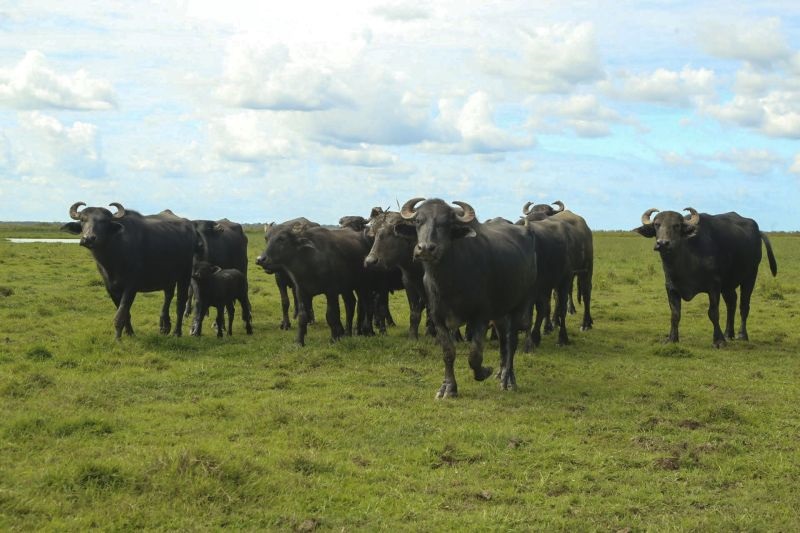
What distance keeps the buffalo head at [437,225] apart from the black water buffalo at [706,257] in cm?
527

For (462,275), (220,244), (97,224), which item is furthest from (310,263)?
(462,275)

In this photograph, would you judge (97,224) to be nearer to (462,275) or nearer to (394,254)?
(394,254)

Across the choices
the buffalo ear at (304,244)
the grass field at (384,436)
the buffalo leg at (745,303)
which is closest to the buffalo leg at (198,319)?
the grass field at (384,436)

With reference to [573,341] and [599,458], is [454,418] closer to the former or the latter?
[599,458]

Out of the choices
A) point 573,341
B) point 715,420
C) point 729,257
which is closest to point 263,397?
point 715,420

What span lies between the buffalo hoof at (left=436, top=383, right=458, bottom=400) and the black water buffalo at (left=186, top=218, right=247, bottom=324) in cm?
701

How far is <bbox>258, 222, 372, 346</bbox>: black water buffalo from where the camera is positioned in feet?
43.9

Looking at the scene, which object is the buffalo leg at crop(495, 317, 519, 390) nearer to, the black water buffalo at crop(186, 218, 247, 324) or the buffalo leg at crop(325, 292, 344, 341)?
the buffalo leg at crop(325, 292, 344, 341)

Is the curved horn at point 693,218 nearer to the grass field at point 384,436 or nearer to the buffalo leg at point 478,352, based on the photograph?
the grass field at point 384,436

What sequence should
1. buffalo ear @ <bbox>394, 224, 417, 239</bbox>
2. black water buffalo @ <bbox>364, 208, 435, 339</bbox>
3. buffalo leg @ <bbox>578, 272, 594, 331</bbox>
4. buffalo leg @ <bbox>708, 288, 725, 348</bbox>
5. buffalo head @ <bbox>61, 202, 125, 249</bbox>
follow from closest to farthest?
buffalo ear @ <bbox>394, 224, 417, 239</bbox> < black water buffalo @ <bbox>364, 208, 435, 339</bbox> < buffalo head @ <bbox>61, 202, 125, 249</bbox> < buffalo leg @ <bbox>708, 288, 725, 348</bbox> < buffalo leg @ <bbox>578, 272, 594, 331</bbox>

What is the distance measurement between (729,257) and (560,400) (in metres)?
6.29

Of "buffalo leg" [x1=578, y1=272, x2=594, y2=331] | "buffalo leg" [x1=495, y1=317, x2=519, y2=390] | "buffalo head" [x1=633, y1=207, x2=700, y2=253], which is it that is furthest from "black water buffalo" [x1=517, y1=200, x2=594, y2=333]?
"buffalo leg" [x1=495, y1=317, x2=519, y2=390]

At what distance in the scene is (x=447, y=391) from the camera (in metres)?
9.85

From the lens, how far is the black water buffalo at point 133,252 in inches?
525
